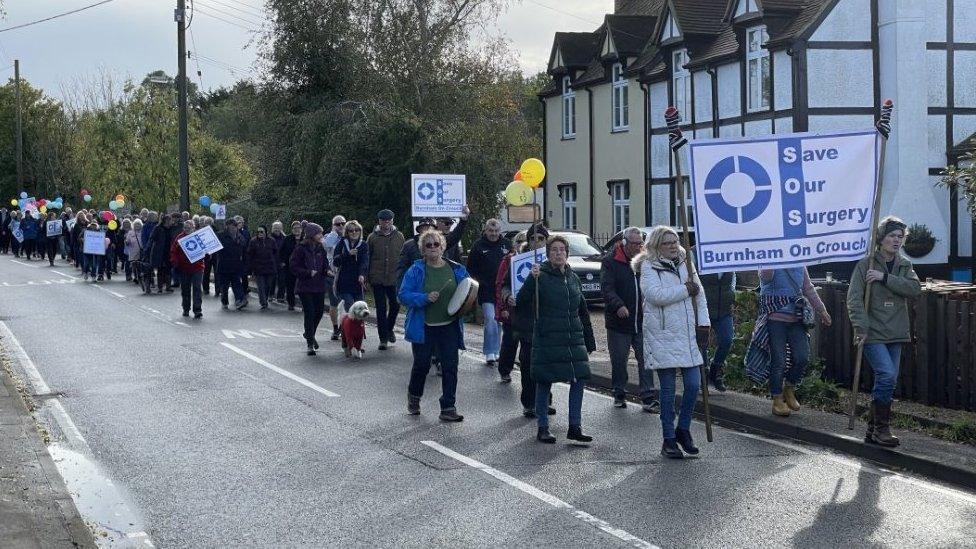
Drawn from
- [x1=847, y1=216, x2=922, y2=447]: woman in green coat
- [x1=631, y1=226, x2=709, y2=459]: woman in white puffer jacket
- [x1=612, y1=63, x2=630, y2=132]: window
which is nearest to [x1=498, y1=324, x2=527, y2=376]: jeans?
[x1=631, y1=226, x2=709, y2=459]: woman in white puffer jacket

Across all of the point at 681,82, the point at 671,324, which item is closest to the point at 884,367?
the point at 671,324

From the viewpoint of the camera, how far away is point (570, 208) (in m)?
43.5

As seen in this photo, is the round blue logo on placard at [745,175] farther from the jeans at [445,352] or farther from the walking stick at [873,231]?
the jeans at [445,352]

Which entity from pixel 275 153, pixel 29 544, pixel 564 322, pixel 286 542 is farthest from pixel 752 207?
pixel 275 153

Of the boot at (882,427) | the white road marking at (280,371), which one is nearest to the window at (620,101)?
the white road marking at (280,371)

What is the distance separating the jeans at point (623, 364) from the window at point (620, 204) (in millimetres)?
27085

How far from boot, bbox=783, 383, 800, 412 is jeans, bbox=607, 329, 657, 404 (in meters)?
1.32

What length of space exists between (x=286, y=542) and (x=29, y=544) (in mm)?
1396

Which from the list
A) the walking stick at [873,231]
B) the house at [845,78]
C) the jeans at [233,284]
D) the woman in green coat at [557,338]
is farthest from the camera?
the house at [845,78]

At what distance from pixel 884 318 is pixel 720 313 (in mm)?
2758

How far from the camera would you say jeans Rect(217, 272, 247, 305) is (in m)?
24.2

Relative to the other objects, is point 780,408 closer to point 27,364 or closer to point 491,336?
point 491,336

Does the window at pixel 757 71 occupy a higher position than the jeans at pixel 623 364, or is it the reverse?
the window at pixel 757 71

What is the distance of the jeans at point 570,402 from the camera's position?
396 inches
